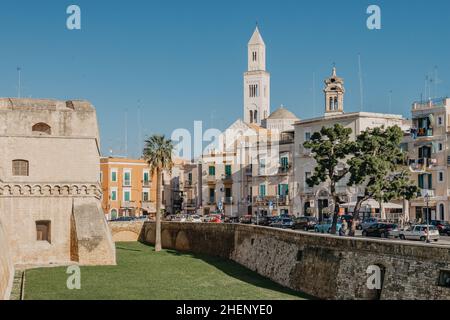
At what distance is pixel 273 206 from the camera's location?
8106 centimetres

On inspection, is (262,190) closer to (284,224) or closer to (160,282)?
(284,224)

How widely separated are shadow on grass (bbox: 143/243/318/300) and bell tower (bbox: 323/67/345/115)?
27.7 meters

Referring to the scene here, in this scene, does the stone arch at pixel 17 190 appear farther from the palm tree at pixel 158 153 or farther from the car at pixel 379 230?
the car at pixel 379 230

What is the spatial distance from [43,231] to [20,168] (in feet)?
12.4

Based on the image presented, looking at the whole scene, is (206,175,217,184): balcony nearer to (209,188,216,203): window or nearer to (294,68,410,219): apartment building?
(209,188,216,203): window

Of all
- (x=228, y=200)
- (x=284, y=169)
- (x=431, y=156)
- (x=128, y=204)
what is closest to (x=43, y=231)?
(x=431, y=156)

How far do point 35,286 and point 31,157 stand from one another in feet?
36.4

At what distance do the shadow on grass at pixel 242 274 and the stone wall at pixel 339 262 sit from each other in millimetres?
348

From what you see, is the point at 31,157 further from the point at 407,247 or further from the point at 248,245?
the point at 407,247

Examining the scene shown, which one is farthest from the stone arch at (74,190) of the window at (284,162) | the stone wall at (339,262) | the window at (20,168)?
the window at (284,162)

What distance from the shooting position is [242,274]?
42375mm

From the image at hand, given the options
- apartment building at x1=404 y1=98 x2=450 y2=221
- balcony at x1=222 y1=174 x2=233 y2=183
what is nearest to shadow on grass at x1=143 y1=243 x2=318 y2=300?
apartment building at x1=404 y1=98 x2=450 y2=221

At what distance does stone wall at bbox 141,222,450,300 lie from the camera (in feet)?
85.4
